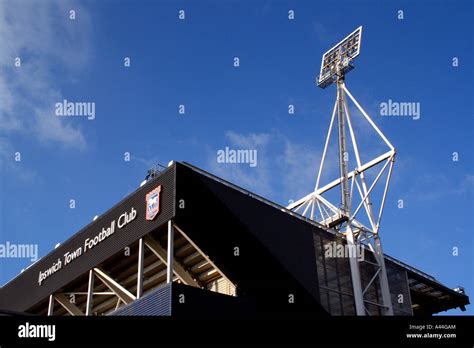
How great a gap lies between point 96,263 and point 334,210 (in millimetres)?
21619

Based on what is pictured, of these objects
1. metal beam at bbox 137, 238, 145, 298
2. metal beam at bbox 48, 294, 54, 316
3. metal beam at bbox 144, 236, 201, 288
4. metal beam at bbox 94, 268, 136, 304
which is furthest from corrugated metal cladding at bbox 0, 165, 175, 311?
metal beam at bbox 144, 236, 201, 288

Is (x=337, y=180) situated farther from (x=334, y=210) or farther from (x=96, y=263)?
(x=96, y=263)

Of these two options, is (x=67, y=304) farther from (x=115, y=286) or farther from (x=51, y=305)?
(x=115, y=286)

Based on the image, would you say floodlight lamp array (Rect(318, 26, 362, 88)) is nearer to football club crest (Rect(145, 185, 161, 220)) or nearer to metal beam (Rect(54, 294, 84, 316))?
football club crest (Rect(145, 185, 161, 220))

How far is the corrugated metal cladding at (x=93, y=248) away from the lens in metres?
45.5

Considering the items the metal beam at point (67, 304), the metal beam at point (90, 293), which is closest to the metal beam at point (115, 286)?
the metal beam at point (90, 293)

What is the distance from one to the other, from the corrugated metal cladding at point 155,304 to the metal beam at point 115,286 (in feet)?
18.9

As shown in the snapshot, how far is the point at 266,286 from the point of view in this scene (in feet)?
158

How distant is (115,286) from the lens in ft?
160

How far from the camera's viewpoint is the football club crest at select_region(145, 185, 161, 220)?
4541cm

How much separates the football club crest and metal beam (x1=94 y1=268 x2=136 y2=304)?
602 cm

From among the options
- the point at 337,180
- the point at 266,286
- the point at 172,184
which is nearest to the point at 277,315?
the point at 266,286

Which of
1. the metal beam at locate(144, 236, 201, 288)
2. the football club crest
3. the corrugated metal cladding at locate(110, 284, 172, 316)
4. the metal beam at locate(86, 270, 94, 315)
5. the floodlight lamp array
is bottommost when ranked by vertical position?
the corrugated metal cladding at locate(110, 284, 172, 316)

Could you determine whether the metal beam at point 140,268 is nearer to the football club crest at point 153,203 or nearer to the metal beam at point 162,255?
the metal beam at point 162,255
